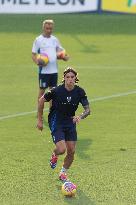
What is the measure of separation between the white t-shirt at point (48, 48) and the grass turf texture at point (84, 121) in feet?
4.66

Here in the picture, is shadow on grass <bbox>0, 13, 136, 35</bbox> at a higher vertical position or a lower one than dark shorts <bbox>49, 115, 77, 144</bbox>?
lower

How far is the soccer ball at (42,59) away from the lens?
1848cm

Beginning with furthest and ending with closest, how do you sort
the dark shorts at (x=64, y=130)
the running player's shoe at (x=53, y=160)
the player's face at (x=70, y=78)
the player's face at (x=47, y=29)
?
1. the player's face at (x=47, y=29)
2. the running player's shoe at (x=53, y=160)
3. the dark shorts at (x=64, y=130)
4. the player's face at (x=70, y=78)

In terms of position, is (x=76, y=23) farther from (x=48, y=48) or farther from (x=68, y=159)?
(x=68, y=159)

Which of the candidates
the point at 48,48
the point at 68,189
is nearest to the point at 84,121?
the point at 48,48

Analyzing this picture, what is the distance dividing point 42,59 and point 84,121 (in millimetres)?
1933

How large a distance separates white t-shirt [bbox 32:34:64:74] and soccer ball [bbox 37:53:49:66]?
0.12 meters

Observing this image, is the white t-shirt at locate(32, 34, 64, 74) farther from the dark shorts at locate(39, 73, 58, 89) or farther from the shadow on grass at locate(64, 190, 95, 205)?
the shadow on grass at locate(64, 190, 95, 205)

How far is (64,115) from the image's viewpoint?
13133 millimetres

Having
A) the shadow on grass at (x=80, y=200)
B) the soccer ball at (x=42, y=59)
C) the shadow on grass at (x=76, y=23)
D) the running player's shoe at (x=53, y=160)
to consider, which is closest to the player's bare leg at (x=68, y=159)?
the running player's shoe at (x=53, y=160)

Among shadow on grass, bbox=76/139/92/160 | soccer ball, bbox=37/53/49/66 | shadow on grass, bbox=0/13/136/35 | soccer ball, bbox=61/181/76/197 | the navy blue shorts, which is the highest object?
the navy blue shorts

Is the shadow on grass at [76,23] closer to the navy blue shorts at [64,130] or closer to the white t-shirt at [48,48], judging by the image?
the white t-shirt at [48,48]

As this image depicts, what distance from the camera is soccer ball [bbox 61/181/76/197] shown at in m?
12.3

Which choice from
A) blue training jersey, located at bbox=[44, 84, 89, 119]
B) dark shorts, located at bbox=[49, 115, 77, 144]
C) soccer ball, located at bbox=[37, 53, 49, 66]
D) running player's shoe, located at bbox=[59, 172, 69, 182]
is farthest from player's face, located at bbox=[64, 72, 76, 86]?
soccer ball, located at bbox=[37, 53, 49, 66]
